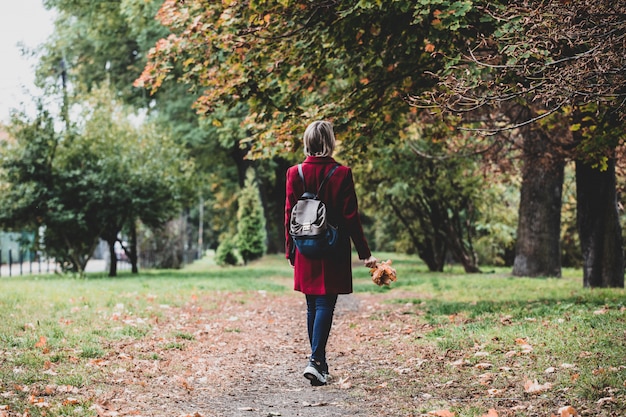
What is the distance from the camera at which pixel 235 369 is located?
21.5ft

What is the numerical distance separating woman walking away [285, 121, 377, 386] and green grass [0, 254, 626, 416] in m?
0.90

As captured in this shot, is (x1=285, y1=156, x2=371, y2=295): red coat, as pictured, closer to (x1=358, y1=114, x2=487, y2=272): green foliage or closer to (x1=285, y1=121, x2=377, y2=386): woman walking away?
(x1=285, y1=121, x2=377, y2=386): woman walking away

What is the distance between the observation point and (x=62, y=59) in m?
29.7

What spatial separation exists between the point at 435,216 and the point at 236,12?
1289 centimetres

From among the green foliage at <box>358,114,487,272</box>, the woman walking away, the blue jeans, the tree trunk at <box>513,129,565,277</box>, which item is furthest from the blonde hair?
Result: the tree trunk at <box>513,129,565,277</box>

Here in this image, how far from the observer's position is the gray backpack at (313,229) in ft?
17.6

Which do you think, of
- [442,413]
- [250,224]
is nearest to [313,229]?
[442,413]

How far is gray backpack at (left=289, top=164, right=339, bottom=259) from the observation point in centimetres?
536

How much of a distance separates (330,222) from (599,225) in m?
7.76

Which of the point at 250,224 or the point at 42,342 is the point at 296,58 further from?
the point at 250,224

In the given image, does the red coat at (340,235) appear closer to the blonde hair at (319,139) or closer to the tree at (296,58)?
the blonde hair at (319,139)

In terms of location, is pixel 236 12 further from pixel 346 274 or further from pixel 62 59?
pixel 62 59

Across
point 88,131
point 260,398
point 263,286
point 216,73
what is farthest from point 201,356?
point 88,131

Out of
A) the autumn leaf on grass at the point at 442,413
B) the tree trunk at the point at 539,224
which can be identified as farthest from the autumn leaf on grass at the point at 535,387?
the tree trunk at the point at 539,224
